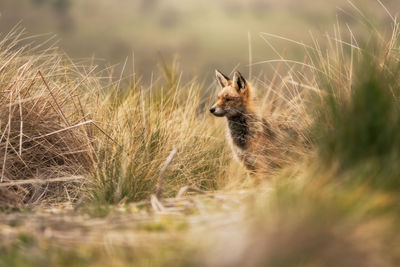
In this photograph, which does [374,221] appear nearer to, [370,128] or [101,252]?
[370,128]

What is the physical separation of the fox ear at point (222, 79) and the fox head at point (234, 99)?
168 mm

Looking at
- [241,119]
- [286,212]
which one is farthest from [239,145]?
[286,212]

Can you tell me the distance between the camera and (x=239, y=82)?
624 centimetres

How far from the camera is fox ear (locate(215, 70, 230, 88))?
650 centimetres

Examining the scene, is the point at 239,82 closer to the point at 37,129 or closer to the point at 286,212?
the point at 37,129

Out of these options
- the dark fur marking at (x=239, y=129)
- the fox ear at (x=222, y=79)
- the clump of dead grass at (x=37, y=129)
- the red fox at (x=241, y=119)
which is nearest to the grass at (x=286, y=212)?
the clump of dead grass at (x=37, y=129)

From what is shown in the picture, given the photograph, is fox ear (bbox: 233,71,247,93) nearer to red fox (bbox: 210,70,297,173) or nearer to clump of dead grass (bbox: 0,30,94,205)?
red fox (bbox: 210,70,297,173)

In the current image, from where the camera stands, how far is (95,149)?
5.20m

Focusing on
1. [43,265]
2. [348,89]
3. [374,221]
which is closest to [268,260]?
[374,221]

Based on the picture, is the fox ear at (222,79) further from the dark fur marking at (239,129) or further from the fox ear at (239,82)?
the dark fur marking at (239,129)

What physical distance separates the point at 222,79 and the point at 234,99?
0.43m

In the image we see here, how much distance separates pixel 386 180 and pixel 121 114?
338 cm

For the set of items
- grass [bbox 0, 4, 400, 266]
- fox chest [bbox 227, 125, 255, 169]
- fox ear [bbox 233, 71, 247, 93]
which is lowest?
fox chest [bbox 227, 125, 255, 169]

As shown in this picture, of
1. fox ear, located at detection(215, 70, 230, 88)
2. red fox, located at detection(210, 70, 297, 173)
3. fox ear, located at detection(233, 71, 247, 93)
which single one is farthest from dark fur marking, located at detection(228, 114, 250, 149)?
fox ear, located at detection(215, 70, 230, 88)
